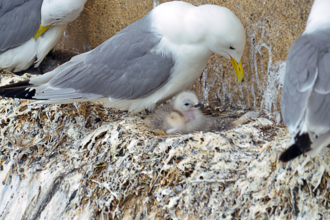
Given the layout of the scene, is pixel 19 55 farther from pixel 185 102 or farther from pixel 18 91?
pixel 185 102

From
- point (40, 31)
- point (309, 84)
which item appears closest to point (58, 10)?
point (40, 31)

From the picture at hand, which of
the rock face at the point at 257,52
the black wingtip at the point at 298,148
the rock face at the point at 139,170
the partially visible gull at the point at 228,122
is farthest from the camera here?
the partially visible gull at the point at 228,122

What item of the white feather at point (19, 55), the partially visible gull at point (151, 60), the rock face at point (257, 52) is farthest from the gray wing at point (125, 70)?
the white feather at point (19, 55)

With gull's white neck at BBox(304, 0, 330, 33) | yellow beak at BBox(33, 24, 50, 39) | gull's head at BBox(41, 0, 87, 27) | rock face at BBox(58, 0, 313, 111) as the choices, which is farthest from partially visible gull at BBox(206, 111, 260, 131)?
yellow beak at BBox(33, 24, 50, 39)

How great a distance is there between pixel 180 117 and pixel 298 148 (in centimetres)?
87

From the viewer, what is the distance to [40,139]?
1840 mm

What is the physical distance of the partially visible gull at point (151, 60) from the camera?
5.43ft

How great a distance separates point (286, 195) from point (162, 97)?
86 centimetres

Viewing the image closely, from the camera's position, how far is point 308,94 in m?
1.13

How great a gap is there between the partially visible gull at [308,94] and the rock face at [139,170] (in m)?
0.14

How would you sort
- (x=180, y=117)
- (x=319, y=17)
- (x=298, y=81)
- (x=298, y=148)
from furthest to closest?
(x=180, y=117)
(x=319, y=17)
(x=298, y=81)
(x=298, y=148)

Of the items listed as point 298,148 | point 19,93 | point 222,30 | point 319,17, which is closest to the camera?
point 298,148

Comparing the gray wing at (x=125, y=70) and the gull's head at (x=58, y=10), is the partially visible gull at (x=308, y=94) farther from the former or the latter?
the gull's head at (x=58, y=10)

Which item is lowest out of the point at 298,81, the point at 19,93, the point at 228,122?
the point at 228,122
